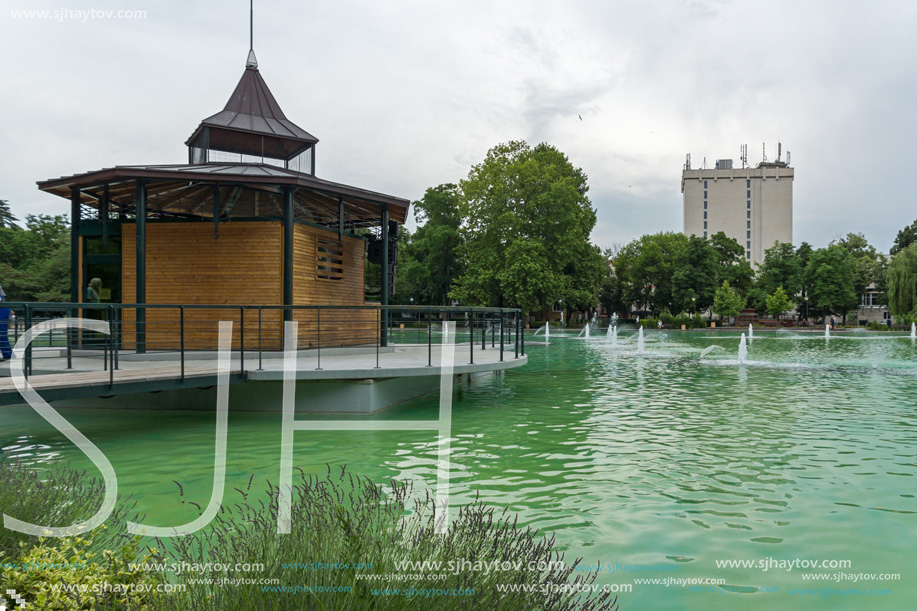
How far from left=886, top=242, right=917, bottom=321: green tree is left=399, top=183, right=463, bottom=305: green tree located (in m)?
37.6

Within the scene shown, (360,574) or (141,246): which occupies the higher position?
(141,246)

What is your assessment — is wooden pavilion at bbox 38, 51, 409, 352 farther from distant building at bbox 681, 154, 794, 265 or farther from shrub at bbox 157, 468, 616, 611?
distant building at bbox 681, 154, 794, 265

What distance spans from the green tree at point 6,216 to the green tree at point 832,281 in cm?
8247

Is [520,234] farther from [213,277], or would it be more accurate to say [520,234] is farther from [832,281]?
[832,281]

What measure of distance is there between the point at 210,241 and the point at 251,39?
9142 millimetres

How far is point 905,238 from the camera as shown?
80.8 metres

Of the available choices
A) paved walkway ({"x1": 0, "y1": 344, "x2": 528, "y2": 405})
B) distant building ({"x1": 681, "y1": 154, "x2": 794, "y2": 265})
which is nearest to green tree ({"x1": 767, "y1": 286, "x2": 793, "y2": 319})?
distant building ({"x1": 681, "y1": 154, "x2": 794, "y2": 265})

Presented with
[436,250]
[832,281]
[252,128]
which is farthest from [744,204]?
[252,128]

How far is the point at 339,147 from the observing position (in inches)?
1389

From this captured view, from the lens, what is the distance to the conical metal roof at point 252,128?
672 inches

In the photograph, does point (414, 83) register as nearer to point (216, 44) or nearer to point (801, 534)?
point (216, 44)

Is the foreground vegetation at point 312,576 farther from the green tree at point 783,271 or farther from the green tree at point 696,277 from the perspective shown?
the green tree at point 783,271

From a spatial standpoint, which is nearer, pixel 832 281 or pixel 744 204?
pixel 832 281

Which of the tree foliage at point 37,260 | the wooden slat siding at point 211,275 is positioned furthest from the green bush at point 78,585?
the tree foliage at point 37,260
